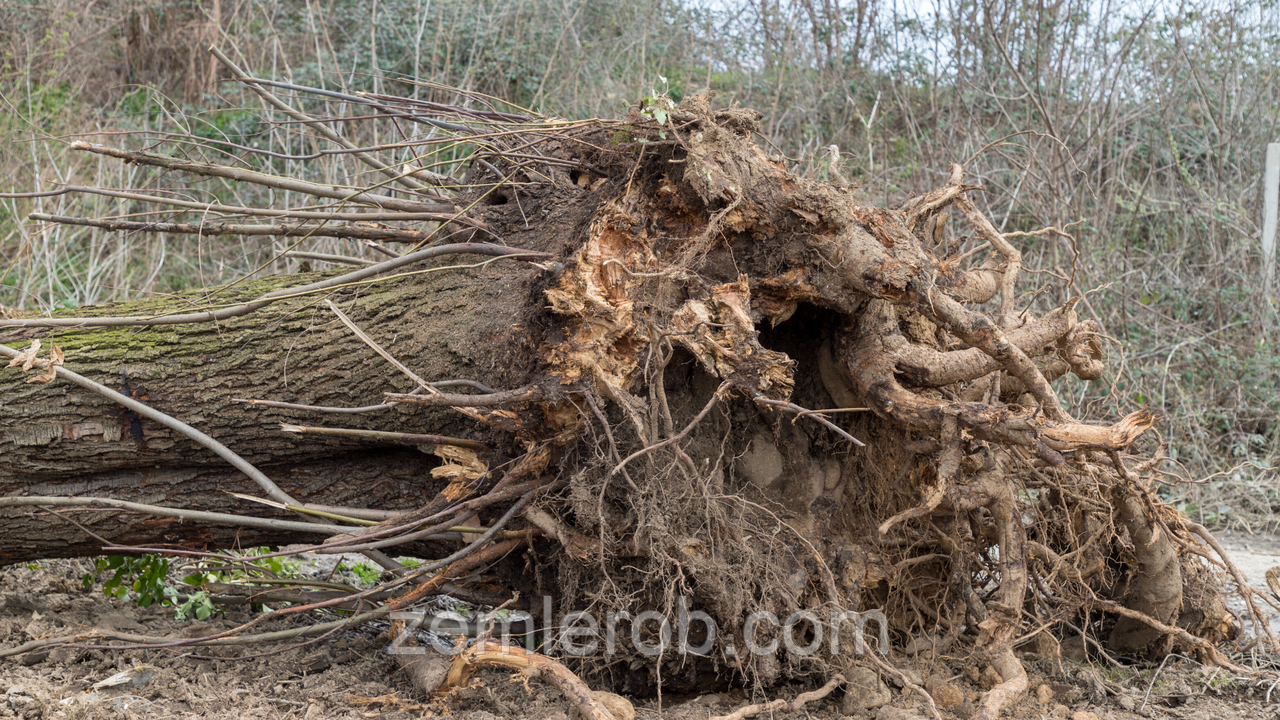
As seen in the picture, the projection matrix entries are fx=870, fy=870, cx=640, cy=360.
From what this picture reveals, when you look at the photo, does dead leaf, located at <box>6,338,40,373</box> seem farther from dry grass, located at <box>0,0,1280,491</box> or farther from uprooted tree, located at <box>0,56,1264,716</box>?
dry grass, located at <box>0,0,1280,491</box>

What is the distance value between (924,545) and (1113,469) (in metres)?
0.69

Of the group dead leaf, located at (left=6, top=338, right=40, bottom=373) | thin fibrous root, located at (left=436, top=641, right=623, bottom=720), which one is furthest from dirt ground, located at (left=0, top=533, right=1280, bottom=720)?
dead leaf, located at (left=6, top=338, right=40, bottom=373)

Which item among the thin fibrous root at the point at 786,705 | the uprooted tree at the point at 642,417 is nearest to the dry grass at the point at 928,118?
the uprooted tree at the point at 642,417

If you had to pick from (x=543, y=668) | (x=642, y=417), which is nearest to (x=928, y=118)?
(x=642, y=417)

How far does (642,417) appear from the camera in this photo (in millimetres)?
2297

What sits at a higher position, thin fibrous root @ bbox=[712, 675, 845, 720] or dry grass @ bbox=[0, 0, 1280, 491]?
dry grass @ bbox=[0, 0, 1280, 491]

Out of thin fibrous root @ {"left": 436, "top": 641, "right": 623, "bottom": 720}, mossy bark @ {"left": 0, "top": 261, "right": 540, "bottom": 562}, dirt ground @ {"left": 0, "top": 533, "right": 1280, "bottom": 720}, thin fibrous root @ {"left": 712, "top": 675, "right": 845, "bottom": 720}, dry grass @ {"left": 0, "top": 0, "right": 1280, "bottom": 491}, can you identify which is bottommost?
dirt ground @ {"left": 0, "top": 533, "right": 1280, "bottom": 720}

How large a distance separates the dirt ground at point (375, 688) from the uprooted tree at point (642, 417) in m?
0.13

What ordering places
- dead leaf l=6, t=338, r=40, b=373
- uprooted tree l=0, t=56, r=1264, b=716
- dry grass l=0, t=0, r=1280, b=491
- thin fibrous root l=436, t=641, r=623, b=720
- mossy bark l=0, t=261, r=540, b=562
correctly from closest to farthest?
thin fibrous root l=436, t=641, r=623, b=720
uprooted tree l=0, t=56, r=1264, b=716
dead leaf l=6, t=338, r=40, b=373
mossy bark l=0, t=261, r=540, b=562
dry grass l=0, t=0, r=1280, b=491

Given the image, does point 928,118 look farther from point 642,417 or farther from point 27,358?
point 27,358

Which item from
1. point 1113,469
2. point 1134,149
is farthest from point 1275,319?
point 1113,469

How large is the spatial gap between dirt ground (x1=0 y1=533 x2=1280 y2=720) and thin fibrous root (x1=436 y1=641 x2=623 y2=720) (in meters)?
0.05

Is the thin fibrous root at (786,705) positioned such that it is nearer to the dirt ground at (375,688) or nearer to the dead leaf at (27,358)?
the dirt ground at (375,688)

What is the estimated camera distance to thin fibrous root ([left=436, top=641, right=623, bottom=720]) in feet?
6.88
